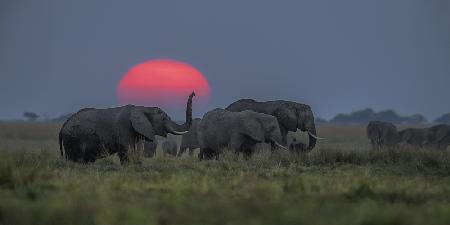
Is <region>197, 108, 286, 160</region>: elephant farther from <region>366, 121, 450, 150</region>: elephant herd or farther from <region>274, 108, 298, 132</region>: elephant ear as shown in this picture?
<region>366, 121, 450, 150</region>: elephant herd

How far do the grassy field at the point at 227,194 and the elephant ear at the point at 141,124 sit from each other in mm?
2248

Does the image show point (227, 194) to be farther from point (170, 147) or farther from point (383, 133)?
point (383, 133)

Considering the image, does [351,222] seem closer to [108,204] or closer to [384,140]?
[108,204]

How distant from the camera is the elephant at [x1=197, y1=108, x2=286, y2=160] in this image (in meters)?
20.6

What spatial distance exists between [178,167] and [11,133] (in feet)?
154

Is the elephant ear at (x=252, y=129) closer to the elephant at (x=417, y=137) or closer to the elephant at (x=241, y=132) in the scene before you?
the elephant at (x=241, y=132)

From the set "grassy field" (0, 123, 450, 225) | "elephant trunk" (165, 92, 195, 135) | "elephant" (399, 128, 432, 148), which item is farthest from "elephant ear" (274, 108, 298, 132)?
"elephant" (399, 128, 432, 148)

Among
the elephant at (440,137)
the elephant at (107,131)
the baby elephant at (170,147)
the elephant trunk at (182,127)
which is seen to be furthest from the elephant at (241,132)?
the elephant at (440,137)

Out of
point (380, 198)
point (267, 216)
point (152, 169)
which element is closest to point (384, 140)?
point (152, 169)

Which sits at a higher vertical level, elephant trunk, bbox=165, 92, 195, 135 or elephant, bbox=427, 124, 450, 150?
elephant trunk, bbox=165, 92, 195, 135

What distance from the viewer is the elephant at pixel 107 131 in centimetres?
1753

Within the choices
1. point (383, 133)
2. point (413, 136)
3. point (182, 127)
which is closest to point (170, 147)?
point (383, 133)

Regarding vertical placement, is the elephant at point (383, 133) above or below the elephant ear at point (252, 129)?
below

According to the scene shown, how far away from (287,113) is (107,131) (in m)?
9.38
